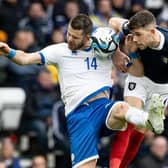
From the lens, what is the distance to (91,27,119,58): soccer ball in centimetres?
1045

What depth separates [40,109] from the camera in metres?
15.1

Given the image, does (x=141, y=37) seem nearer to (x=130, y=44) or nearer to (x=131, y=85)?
(x=130, y=44)

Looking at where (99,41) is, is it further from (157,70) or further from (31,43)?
(31,43)

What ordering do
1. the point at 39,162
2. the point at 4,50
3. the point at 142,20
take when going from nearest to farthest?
the point at 142,20, the point at 4,50, the point at 39,162

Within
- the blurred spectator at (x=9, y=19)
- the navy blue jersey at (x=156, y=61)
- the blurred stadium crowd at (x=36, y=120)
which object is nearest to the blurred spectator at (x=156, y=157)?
the blurred stadium crowd at (x=36, y=120)

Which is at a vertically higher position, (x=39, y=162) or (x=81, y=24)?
(x=81, y=24)

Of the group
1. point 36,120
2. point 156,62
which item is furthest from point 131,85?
point 36,120

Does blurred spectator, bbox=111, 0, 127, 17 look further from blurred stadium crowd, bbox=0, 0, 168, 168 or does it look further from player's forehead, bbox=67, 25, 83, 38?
player's forehead, bbox=67, 25, 83, 38

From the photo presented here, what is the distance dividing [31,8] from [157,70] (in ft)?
21.4

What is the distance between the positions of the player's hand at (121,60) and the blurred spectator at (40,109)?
4.43 meters

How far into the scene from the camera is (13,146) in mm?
15188

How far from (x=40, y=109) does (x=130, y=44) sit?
4861 millimetres

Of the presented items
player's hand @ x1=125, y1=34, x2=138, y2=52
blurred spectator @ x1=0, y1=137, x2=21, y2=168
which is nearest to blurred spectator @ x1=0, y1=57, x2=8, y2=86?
blurred spectator @ x1=0, y1=137, x2=21, y2=168

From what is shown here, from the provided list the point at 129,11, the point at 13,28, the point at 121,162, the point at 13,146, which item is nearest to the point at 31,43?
the point at 13,28
